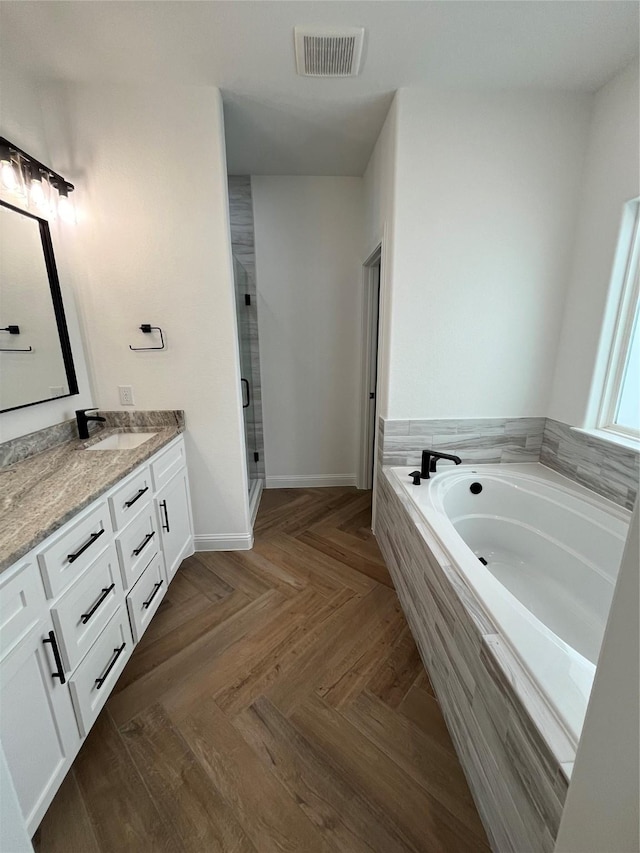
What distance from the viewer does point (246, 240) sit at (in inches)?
110

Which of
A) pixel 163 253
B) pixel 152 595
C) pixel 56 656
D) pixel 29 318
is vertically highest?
pixel 163 253

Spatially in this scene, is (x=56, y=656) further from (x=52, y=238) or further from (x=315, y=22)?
(x=315, y=22)

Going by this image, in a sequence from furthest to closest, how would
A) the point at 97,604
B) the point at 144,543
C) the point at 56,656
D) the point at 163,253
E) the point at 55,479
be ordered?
the point at 163,253 → the point at 144,543 → the point at 55,479 → the point at 97,604 → the point at 56,656

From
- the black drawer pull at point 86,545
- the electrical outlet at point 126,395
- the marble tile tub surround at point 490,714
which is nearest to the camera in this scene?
the marble tile tub surround at point 490,714

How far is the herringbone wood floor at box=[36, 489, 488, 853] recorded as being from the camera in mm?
975

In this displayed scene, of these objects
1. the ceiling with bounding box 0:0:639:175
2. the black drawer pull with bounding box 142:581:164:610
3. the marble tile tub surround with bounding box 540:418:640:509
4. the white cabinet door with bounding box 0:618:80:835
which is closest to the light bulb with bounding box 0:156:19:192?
the ceiling with bounding box 0:0:639:175

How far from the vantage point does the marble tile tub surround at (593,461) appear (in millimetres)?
1622

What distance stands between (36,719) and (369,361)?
2698 millimetres

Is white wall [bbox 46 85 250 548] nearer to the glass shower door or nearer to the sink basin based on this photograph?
the sink basin

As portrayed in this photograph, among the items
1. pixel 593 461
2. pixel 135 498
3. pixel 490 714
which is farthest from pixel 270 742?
pixel 593 461

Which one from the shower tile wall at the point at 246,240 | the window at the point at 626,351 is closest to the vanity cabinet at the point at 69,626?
the shower tile wall at the point at 246,240

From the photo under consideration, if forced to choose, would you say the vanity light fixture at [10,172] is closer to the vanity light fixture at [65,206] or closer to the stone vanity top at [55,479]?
the vanity light fixture at [65,206]

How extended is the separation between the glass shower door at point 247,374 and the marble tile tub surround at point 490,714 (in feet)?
5.72

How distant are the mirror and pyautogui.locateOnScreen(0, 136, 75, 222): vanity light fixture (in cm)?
8
